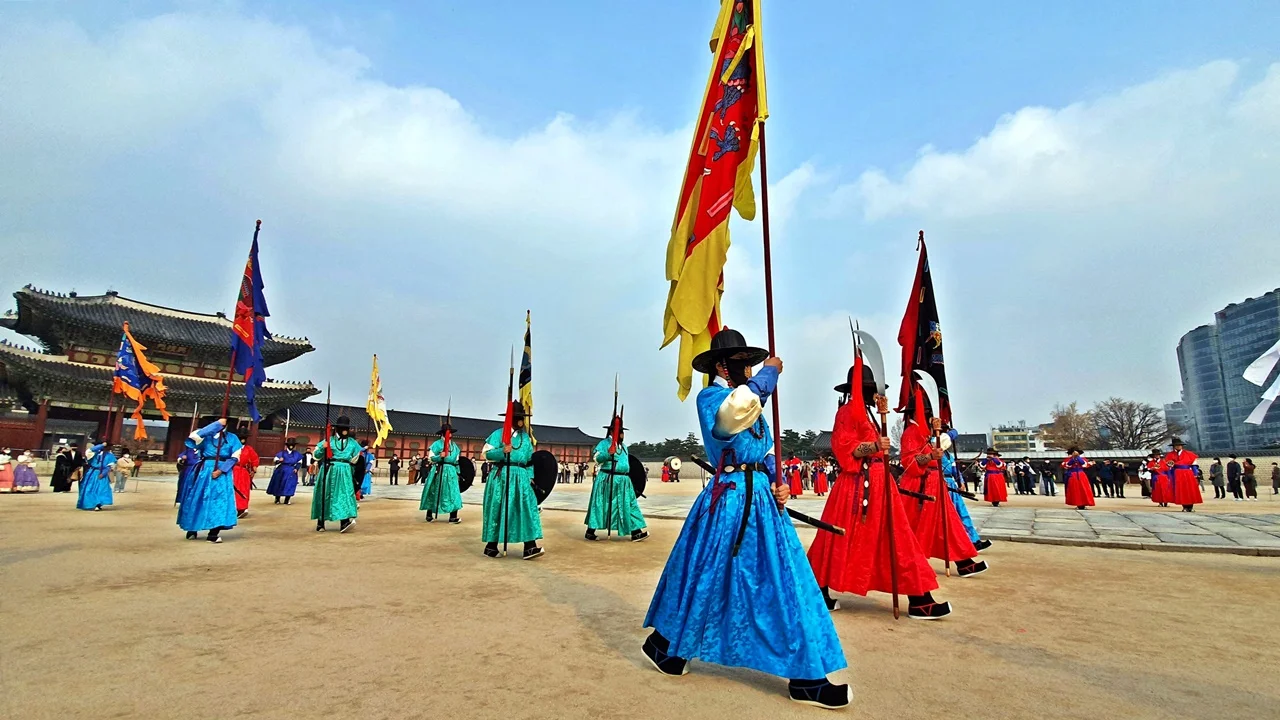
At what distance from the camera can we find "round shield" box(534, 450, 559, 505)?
776 cm

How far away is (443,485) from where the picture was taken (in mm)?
12328

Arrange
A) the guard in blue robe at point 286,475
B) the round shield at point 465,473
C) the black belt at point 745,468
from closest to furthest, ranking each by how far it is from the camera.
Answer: the black belt at point 745,468
the round shield at point 465,473
the guard in blue robe at point 286,475

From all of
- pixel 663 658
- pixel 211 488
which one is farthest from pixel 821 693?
pixel 211 488

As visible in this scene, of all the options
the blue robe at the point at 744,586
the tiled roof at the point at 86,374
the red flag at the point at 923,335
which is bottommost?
the blue robe at the point at 744,586

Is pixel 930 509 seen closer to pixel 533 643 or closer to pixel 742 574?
pixel 742 574

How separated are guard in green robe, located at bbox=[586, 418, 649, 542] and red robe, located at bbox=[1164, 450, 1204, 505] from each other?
1409 centimetres

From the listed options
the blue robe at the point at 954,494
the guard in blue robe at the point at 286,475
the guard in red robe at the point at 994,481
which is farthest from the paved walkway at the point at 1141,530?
the guard in blue robe at the point at 286,475

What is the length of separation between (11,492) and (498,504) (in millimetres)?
20126

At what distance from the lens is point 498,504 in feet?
24.9

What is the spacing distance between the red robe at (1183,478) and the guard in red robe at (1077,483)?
1.81 m

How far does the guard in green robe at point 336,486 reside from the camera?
9875 mm

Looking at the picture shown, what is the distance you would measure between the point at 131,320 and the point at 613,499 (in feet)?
117

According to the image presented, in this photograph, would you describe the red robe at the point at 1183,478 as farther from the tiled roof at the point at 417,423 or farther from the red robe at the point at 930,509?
the tiled roof at the point at 417,423

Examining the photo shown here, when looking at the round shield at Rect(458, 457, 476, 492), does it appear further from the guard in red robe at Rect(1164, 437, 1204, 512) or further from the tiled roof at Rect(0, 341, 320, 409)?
the tiled roof at Rect(0, 341, 320, 409)
